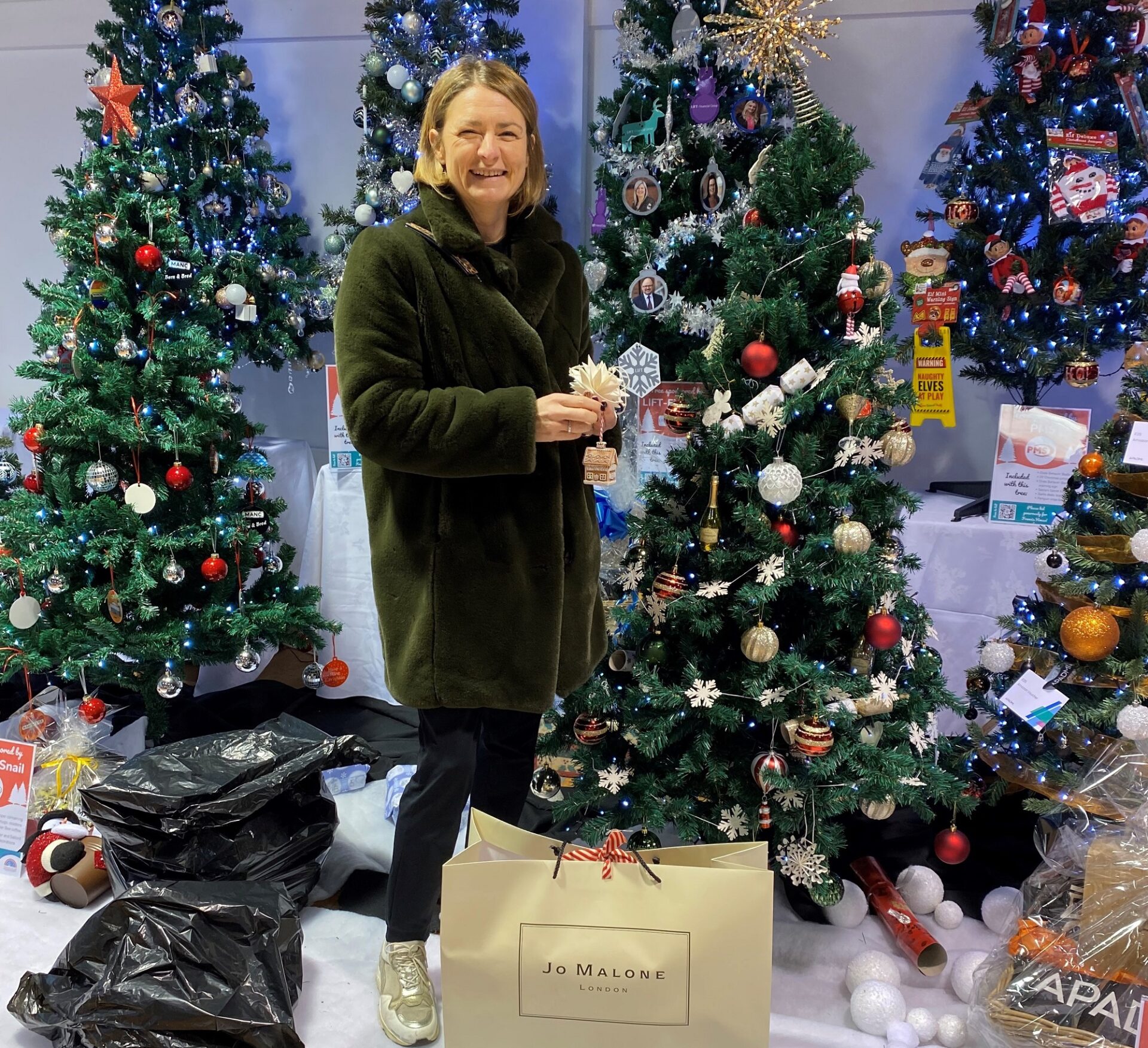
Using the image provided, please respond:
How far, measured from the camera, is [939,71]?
3096 mm

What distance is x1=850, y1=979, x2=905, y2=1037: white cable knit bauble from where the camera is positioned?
1.67m

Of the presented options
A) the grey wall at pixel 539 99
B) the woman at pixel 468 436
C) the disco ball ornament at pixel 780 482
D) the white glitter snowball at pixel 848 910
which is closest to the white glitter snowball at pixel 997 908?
the white glitter snowball at pixel 848 910

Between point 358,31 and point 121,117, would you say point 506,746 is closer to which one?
point 121,117

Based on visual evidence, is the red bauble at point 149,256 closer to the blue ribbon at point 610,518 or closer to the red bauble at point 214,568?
the red bauble at point 214,568

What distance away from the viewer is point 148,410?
2.45m

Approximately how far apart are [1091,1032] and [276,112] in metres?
3.81

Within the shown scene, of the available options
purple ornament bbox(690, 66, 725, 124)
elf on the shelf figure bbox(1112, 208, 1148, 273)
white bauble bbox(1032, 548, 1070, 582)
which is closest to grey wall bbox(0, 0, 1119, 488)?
elf on the shelf figure bbox(1112, 208, 1148, 273)

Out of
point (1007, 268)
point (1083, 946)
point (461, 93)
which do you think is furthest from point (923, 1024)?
point (1007, 268)

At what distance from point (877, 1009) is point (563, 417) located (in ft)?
4.32

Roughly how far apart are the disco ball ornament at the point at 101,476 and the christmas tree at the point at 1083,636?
7.91 feet

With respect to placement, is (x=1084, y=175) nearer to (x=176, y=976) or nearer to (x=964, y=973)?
(x=964, y=973)

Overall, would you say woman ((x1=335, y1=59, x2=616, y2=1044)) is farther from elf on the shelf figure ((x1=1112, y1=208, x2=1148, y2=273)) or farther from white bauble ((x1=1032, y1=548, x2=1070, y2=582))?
elf on the shelf figure ((x1=1112, y1=208, x2=1148, y2=273))

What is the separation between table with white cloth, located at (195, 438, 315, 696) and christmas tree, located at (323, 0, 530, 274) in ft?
A: 2.58

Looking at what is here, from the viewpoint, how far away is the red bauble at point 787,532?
1.83 meters
